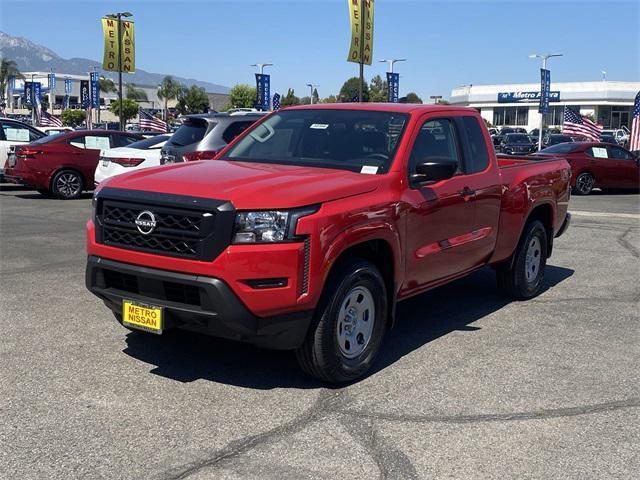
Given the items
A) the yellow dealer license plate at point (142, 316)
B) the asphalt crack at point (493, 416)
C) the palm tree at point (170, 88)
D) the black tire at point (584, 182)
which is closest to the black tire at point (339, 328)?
the asphalt crack at point (493, 416)

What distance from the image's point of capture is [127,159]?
14047 mm

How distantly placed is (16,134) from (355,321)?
51.7ft

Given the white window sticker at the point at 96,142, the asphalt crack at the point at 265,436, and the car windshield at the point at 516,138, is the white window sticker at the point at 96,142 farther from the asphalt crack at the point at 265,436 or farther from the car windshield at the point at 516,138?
the car windshield at the point at 516,138

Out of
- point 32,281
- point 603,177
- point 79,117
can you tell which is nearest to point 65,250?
point 32,281

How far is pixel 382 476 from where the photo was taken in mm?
3564

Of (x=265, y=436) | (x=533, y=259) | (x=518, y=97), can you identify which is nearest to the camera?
(x=265, y=436)

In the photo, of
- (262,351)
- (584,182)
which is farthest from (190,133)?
(584,182)

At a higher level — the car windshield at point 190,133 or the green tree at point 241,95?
the green tree at point 241,95

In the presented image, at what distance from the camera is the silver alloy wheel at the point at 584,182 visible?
20.0m

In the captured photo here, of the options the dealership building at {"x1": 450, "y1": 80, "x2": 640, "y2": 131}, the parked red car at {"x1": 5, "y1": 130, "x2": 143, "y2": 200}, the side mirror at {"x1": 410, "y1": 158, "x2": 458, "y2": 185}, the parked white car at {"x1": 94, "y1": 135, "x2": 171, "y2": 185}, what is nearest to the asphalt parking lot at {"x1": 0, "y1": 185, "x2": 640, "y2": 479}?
the side mirror at {"x1": 410, "y1": 158, "x2": 458, "y2": 185}

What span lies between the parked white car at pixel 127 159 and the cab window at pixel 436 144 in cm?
876

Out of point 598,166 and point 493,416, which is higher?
point 598,166

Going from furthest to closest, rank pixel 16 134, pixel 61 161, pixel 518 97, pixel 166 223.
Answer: pixel 518 97 < pixel 16 134 < pixel 61 161 < pixel 166 223

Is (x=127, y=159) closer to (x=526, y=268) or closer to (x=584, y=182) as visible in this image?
(x=526, y=268)
